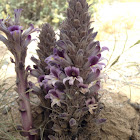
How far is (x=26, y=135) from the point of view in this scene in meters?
1.90

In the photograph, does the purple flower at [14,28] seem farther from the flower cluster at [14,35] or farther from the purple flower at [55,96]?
the purple flower at [55,96]

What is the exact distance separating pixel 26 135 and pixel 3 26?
1110 mm

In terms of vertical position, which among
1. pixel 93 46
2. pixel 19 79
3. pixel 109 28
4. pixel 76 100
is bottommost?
pixel 76 100

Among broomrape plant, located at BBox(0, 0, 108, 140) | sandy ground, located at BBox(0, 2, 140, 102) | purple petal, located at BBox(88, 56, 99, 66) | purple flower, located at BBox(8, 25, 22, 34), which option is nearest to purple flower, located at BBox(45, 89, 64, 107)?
broomrape plant, located at BBox(0, 0, 108, 140)

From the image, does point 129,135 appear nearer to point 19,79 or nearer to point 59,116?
point 59,116

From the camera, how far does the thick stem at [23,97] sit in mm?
1697

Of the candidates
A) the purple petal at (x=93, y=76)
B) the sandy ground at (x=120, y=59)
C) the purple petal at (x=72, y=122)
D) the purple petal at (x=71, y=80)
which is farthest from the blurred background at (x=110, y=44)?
the purple petal at (x=72, y=122)

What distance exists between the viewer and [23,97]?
173 cm

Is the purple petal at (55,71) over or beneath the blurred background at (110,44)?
beneath

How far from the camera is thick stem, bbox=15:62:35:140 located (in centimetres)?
170

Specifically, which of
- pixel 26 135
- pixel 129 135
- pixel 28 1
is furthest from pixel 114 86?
pixel 28 1

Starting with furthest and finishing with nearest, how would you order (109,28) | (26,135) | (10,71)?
(109,28) < (10,71) < (26,135)

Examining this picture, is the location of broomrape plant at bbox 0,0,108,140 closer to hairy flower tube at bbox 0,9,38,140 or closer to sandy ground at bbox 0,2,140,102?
hairy flower tube at bbox 0,9,38,140

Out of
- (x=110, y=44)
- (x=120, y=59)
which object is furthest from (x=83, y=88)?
(x=110, y=44)
